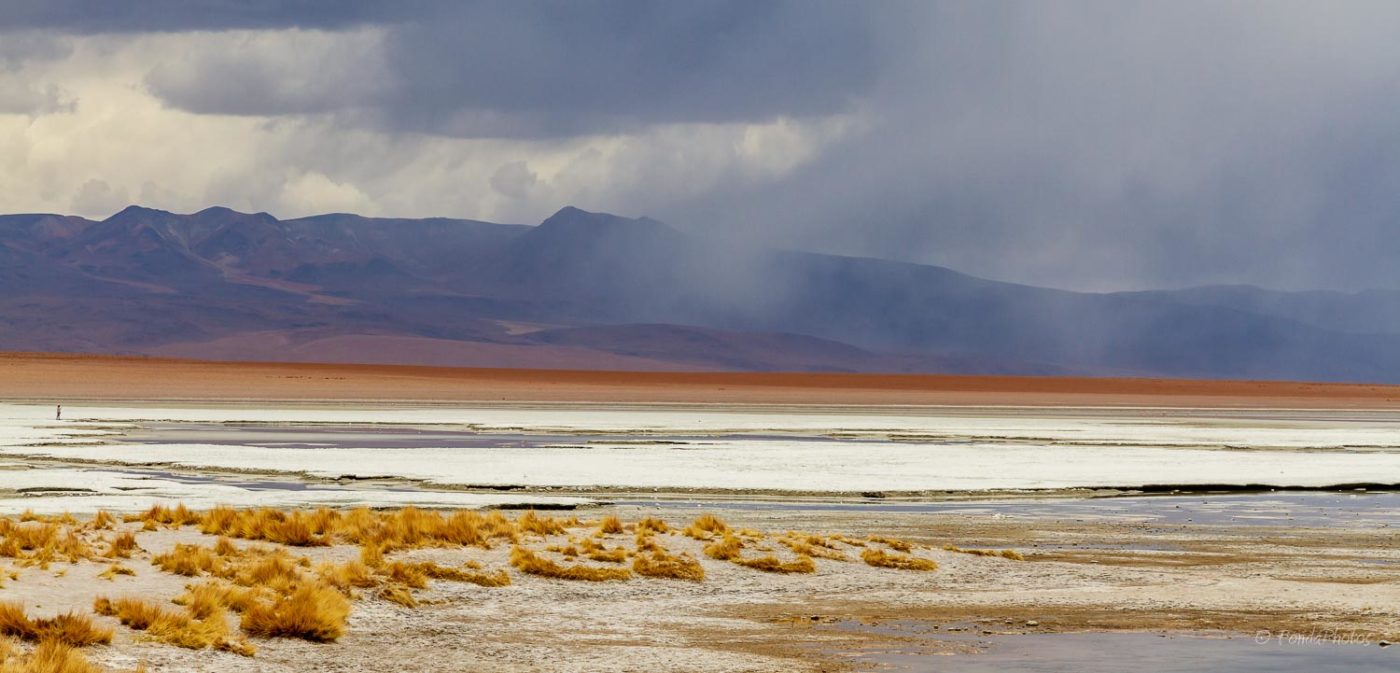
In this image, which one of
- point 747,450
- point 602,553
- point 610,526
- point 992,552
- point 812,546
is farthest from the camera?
point 747,450

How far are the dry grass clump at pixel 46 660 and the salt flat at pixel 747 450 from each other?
15293 mm

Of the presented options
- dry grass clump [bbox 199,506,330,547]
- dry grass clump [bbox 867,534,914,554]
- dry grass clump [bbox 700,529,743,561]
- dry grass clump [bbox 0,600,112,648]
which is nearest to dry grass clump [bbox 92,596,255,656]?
dry grass clump [bbox 0,600,112,648]

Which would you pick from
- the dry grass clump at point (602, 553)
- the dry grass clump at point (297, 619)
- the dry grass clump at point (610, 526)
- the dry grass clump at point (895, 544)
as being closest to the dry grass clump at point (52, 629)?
the dry grass clump at point (297, 619)

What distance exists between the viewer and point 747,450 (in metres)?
44.9

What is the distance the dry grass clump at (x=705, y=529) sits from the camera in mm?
21859

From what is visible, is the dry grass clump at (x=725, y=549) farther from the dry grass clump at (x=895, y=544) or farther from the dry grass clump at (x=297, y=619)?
the dry grass clump at (x=297, y=619)

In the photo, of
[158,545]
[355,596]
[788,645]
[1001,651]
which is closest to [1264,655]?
[1001,651]

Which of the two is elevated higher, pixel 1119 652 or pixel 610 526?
pixel 610 526

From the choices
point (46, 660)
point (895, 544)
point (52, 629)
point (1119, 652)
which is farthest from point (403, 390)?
point (46, 660)

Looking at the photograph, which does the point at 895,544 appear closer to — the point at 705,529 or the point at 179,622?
the point at 705,529

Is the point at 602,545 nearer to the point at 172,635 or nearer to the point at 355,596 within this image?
the point at 355,596

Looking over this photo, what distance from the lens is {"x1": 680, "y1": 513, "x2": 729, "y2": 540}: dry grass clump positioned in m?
21.9

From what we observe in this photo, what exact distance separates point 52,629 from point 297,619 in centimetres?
216

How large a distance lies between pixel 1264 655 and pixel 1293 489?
66.3ft
